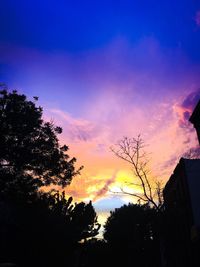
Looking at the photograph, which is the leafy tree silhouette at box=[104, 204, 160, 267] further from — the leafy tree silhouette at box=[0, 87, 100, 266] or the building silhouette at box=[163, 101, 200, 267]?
the leafy tree silhouette at box=[0, 87, 100, 266]

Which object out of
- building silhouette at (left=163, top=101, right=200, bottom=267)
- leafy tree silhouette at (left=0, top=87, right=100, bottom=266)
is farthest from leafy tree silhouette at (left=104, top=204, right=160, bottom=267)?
leafy tree silhouette at (left=0, top=87, right=100, bottom=266)

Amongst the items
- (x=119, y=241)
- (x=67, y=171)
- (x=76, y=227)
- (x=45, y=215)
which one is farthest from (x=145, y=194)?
(x=119, y=241)

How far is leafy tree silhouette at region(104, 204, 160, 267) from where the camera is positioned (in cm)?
3484

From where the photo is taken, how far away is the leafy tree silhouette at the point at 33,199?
19906 millimetres

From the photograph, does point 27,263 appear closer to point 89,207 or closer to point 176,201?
point 89,207

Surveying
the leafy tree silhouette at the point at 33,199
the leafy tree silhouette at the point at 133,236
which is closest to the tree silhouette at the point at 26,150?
the leafy tree silhouette at the point at 33,199

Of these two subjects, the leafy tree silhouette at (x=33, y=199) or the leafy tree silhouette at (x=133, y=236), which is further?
the leafy tree silhouette at (x=133, y=236)

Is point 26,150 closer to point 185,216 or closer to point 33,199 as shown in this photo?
point 33,199

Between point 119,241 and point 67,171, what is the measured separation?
737 inches

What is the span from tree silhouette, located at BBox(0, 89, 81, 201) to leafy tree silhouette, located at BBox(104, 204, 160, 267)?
38.1 ft

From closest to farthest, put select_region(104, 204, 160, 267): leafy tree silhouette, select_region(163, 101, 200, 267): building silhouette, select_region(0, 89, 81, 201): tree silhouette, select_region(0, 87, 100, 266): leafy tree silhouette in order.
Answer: select_region(0, 87, 100, 266): leafy tree silhouette, select_region(163, 101, 200, 267): building silhouette, select_region(0, 89, 81, 201): tree silhouette, select_region(104, 204, 160, 267): leafy tree silhouette

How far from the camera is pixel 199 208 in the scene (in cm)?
2416

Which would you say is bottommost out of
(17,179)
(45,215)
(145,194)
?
(45,215)

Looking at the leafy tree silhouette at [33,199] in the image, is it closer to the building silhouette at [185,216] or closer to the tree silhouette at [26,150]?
the tree silhouette at [26,150]
